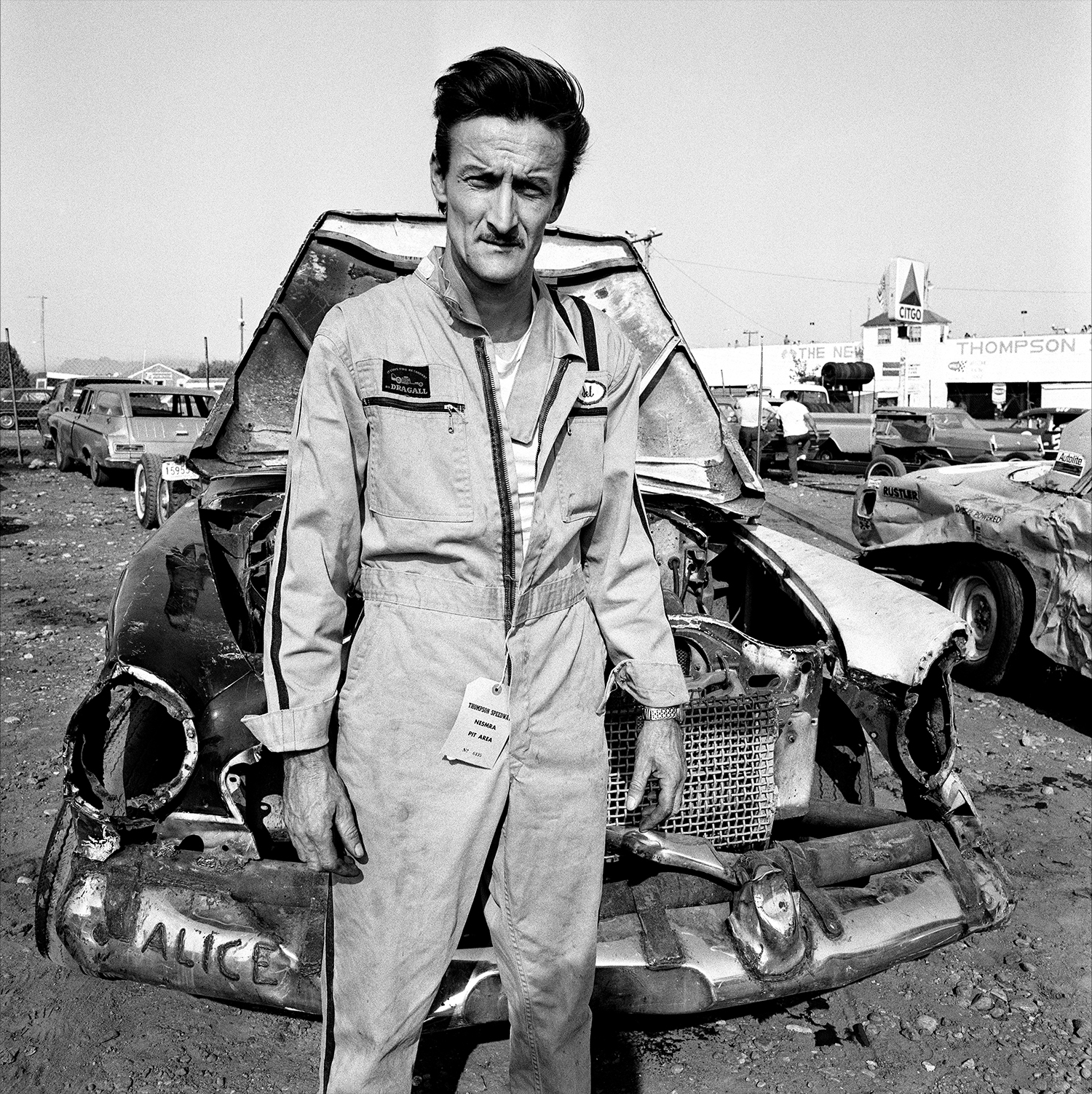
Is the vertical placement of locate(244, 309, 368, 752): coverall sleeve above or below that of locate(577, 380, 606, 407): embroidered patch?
below

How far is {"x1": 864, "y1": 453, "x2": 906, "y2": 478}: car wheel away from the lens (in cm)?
1246

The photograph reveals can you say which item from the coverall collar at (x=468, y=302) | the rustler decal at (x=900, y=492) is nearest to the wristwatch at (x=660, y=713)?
the coverall collar at (x=468, y=302)

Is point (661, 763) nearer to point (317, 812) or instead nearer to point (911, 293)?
point (317, 812)

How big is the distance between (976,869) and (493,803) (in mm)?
1668

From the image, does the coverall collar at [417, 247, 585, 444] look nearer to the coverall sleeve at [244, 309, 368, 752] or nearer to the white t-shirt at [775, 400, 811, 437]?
the coverall sleeve at [244, 309, 368, 752]

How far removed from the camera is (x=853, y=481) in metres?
16.2

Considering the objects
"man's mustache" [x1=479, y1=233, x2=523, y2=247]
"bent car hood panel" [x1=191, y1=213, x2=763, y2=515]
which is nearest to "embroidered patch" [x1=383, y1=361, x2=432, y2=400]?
"man's mustache" [x1=479, y1=233, x2=523, y2=247]

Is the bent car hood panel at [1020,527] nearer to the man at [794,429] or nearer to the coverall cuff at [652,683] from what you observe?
the coverall cuff at [652,683]

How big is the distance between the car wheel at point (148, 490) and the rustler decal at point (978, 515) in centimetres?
644

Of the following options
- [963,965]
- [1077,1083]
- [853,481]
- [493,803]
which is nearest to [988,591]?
[963,965]

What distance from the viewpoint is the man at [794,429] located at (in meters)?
15.6

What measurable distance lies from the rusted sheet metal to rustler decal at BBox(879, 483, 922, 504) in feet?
9.81

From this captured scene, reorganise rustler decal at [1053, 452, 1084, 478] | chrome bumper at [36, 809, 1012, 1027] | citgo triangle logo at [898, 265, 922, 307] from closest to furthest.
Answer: chrome bumper at [36, 809, 1012, 1027] < rustler decal at [1053, 452, 1084, 478] < citgo triangle logo at [898, 265, 922, 307]

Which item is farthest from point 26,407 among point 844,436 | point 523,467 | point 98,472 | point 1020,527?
point 523,467
